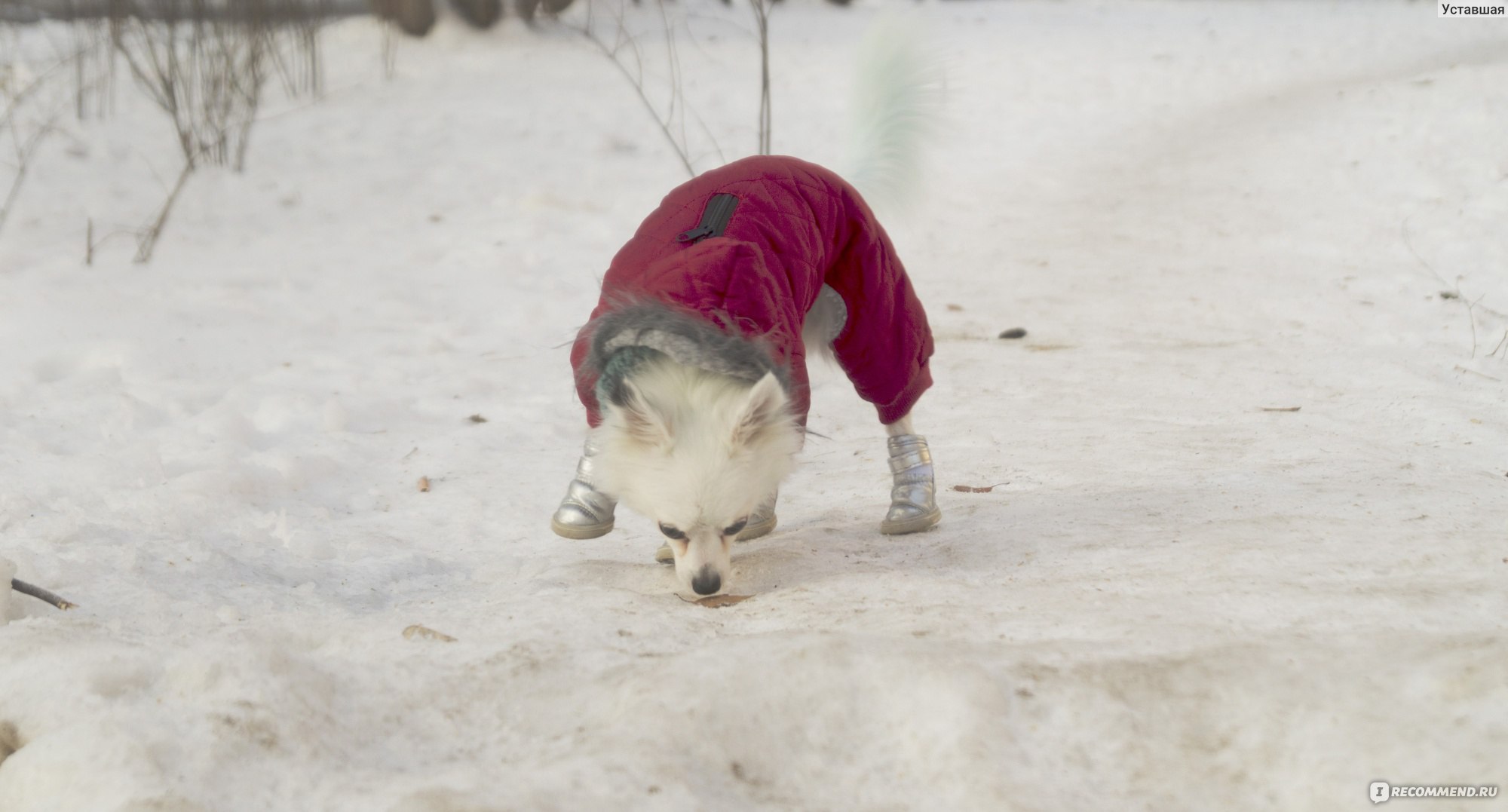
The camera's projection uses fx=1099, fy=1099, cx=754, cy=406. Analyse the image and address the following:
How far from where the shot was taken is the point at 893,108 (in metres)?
4.05

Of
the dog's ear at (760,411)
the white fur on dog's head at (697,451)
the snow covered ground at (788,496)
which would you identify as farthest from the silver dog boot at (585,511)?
the dog's ear at (760,411)

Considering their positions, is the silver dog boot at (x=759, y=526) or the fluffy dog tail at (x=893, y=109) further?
the fluffy dog tail at (x=893, y=109)

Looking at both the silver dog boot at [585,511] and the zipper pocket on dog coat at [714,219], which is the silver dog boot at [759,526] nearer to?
the silver dog boot at [585,511]

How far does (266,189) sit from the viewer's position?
824 centimetres

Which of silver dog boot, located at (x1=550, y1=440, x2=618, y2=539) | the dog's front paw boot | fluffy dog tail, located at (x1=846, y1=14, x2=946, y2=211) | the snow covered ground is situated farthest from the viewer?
fluffy dog tail, located at (x1=846, y1=14, x2=946, y2=211)

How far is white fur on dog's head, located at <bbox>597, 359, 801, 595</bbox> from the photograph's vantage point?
2.68m

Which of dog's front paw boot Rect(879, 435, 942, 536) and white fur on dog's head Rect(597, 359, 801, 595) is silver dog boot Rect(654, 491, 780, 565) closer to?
dog's front paw boot Rect(879, 435, 942, 536)

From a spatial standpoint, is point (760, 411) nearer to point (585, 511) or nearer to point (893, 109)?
point (585, 511)

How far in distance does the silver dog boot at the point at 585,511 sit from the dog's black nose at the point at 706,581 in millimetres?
515

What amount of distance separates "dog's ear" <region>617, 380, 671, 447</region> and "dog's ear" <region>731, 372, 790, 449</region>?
17 centimetres

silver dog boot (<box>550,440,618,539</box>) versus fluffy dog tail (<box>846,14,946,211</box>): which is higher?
fluffy dog tail (<box>846,14,946,211</box>)

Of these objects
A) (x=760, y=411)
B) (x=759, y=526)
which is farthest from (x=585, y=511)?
(x=760, y=411)

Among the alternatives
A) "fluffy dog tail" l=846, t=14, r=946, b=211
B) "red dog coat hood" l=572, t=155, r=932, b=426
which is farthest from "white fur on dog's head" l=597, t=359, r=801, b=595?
"fluffy dog tail" l=846, t=14, r=946, b=211

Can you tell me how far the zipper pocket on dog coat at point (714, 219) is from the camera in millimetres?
2838
